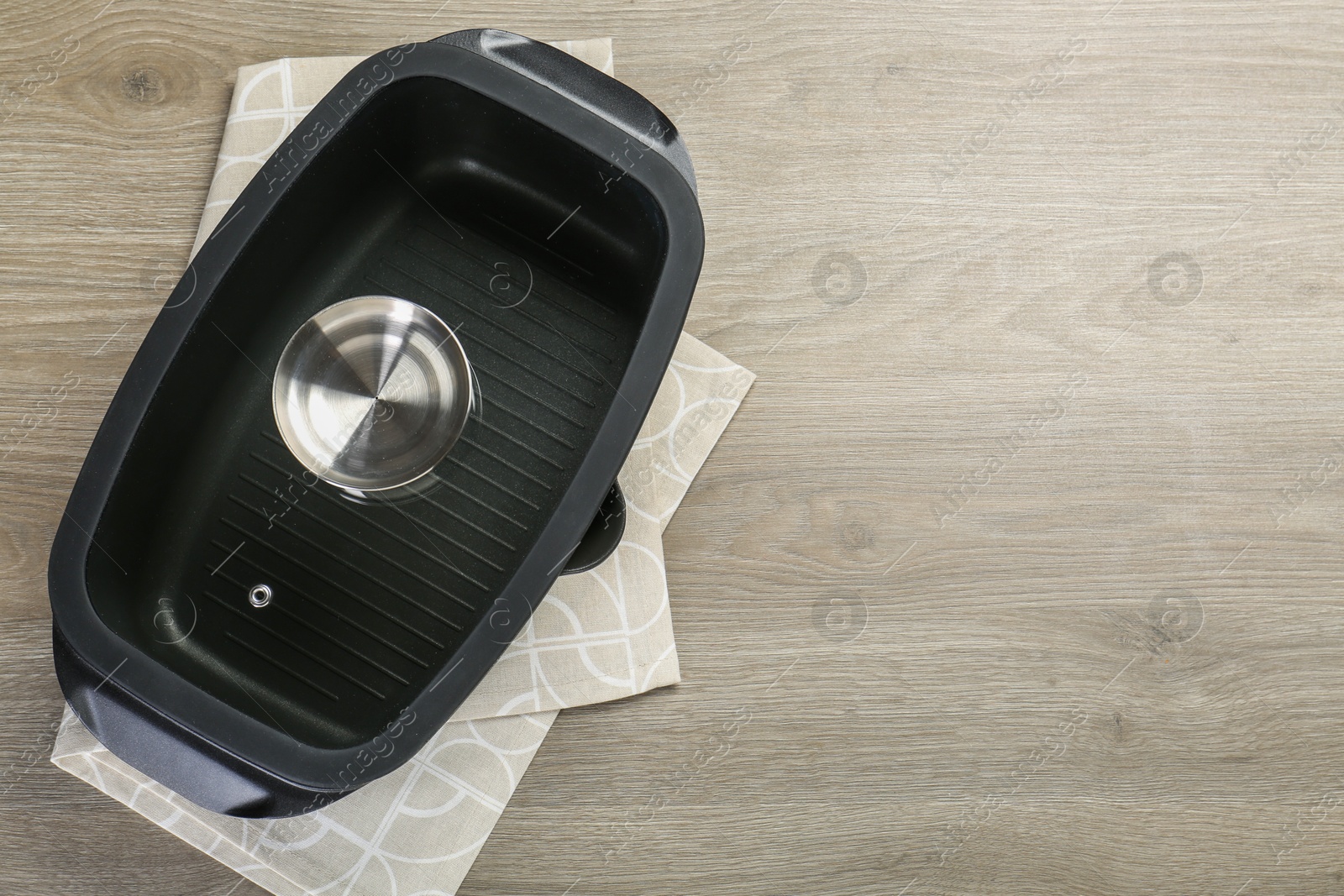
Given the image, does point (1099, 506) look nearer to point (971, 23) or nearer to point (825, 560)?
point (825, 560)

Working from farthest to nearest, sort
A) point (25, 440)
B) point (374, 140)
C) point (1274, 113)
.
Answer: point (1274, 113) < point (25, 440) < point (374, 140)

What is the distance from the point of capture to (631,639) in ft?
2.35

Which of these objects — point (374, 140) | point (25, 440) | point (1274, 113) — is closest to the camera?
point (374, 140)

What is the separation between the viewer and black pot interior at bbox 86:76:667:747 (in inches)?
22.9

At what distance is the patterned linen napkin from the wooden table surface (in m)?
0.02

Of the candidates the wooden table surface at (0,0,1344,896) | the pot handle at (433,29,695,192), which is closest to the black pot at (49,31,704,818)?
the pot handle at (433,29,695,192)

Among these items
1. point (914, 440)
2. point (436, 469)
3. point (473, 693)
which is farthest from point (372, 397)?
point (914, 440)

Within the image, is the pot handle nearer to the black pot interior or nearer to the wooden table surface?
the black pot interior

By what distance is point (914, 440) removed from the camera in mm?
758

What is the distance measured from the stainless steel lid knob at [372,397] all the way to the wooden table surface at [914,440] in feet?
0.69

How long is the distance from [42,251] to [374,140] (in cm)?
34

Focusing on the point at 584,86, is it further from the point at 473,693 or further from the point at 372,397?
the point at 473,693

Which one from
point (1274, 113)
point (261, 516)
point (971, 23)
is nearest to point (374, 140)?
point (261, 516)

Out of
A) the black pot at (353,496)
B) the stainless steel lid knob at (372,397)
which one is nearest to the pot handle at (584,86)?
the black pot at (353,496)
